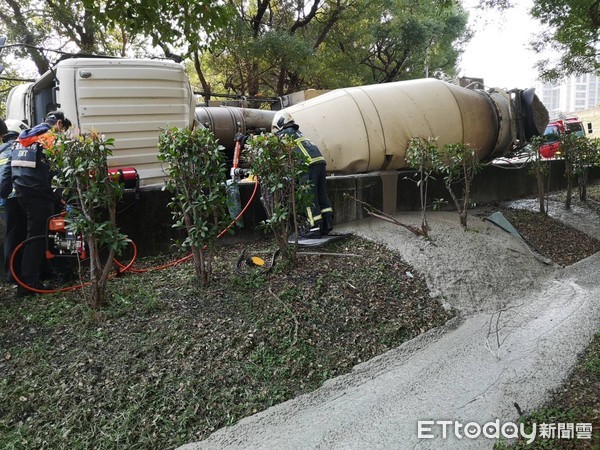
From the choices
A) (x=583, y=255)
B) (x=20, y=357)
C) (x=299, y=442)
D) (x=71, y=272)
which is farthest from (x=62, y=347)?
(x=583, y=255)

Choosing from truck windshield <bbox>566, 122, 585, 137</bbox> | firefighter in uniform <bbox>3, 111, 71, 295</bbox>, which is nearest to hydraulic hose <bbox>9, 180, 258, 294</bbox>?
firefighter in uniform <bbox>3, 111, 71, 295</bbox>

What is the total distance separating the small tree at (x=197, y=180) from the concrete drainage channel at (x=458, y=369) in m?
1.77

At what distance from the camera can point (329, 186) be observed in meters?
6.53

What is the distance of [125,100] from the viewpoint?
240 inches

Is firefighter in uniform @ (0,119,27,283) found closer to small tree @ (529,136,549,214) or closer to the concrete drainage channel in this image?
the concrete drainage channel

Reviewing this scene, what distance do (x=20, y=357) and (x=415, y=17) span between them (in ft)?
62.2

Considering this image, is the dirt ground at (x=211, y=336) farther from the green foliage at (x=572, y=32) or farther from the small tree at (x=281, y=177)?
the green foliage at (x=572, y=32)

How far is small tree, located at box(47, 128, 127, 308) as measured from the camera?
12.3 feet

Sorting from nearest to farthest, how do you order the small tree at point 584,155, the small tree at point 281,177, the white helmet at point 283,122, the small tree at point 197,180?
the small tree at point 197,180
the small tree at point 281,177
the white helmet at point 283,122
the small tree at point 584,155

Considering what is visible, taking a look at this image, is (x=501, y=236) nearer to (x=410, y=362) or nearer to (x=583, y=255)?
(x=583, y=255)

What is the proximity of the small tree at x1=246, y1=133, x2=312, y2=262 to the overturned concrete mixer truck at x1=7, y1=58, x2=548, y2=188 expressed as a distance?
1.43 metres

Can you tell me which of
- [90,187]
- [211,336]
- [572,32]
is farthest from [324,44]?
[211,336]

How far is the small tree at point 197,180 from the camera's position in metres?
4.23

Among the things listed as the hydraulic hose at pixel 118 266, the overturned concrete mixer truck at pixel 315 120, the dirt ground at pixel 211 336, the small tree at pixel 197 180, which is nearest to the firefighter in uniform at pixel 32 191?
the hydraulic hose at pixel 118 266
